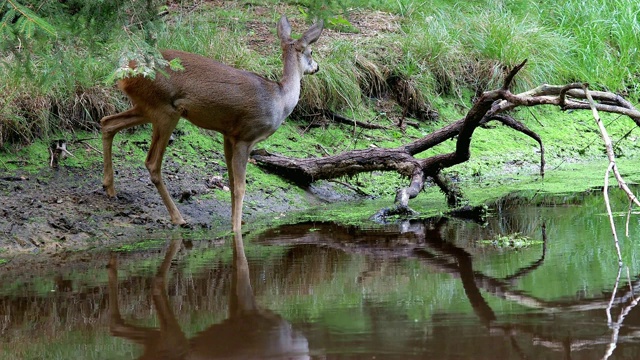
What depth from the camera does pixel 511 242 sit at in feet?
21.1

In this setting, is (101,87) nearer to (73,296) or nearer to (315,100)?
(315,100)

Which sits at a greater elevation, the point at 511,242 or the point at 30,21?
the point at 30,21

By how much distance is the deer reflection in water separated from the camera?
379 cm

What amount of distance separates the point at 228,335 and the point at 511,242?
9.74 ft

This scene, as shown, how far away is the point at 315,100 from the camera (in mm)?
10672

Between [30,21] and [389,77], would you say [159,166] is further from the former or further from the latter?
[389,77]

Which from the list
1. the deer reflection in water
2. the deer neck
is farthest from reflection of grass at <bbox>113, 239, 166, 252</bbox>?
the deer neck

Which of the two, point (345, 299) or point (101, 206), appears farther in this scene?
point (101, 206)

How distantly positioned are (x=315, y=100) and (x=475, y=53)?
9.77 feet

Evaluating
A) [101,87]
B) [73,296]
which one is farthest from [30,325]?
[101,87]

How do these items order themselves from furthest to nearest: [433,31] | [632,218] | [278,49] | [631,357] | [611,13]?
[611,13]
[433,31]
[278,49]
[632,218]
[631,357]

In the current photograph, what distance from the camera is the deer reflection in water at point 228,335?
3.79m

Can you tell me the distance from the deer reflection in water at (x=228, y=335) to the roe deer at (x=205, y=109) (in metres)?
2.60

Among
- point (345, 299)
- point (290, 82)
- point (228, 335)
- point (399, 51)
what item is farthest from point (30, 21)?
point (399, 51)
